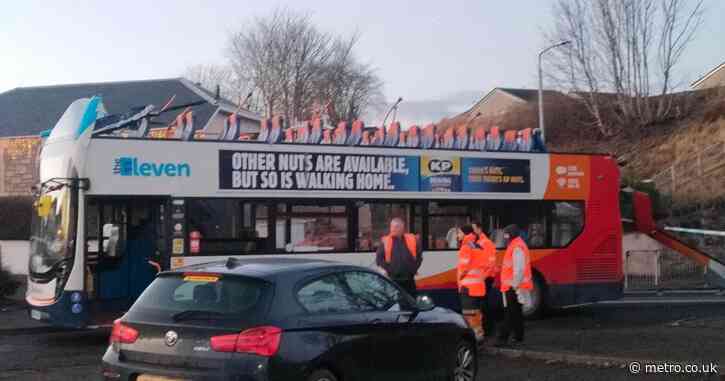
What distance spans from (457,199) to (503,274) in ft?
12.6

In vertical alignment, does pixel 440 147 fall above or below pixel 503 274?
above

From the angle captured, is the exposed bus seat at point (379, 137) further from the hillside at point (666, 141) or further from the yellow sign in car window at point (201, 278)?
the hillside at point (666, 141)

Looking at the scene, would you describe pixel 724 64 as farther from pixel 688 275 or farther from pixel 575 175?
pixel 575 175

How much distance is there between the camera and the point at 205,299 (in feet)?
24.2

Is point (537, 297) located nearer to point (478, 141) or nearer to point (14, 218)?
point (478, 141)

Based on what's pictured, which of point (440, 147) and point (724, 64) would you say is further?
point (724, 64)

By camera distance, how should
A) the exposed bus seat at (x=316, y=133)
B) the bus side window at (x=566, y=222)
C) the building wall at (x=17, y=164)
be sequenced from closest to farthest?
the exposed bus seat at (x=316, y=133) < the bus side window at (x=566, y=222) < the building wall at (x=17, y=164)

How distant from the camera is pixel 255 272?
7551mm

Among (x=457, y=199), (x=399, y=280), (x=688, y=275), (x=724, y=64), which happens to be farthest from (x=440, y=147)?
(x=724, y=64)

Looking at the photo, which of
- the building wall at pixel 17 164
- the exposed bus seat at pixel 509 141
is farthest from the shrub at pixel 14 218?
the exposed bus seat at pixel 509 141

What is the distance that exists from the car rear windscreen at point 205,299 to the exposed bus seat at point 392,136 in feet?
28.6

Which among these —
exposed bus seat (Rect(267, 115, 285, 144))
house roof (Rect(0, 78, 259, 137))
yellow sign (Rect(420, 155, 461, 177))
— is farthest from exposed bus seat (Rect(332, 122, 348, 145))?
house roof (Rect(0, 78, 259, 137))

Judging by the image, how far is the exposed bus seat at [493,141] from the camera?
17.1 meters

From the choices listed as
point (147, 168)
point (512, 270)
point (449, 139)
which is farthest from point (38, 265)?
point (449, 139)
